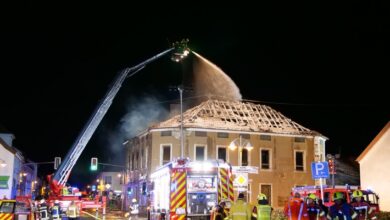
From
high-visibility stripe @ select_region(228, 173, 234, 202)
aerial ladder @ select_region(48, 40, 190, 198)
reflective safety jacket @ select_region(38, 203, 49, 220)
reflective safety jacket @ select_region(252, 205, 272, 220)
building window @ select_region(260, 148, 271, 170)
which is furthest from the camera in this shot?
building window @ select_region(260, 148, 271, 170)

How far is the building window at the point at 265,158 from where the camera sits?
35094 millimetres

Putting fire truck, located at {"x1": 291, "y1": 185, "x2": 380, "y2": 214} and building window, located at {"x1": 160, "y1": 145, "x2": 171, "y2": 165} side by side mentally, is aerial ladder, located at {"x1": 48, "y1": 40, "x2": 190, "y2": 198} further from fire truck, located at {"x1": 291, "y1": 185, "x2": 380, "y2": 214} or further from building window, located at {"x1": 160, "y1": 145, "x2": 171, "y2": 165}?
fire truck, located at {"x1": 291, "y1": 185, "x2": 380, "y2": 214}

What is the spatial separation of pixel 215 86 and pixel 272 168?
25.9ft

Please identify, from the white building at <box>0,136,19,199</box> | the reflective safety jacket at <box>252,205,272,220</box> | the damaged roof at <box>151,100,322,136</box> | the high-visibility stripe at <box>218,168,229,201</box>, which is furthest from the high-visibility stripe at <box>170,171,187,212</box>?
the white building at <box>0,136,19,199</box>

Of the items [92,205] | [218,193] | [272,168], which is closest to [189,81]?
[272,168]

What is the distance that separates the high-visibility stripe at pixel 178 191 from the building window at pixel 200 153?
20.7m

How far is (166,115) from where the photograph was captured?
40750 millimetres

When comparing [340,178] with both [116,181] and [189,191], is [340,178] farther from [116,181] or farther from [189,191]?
[116,181]

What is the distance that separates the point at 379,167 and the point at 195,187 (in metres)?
15.3

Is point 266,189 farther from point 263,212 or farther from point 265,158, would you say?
point 263,212

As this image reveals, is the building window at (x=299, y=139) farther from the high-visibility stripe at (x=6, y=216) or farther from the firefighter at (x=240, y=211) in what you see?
the firefighter at (x=240, y=211)

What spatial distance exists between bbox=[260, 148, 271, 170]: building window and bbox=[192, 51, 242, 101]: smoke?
540 centimetres

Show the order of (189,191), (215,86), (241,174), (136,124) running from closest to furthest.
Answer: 1. (189,191)
2. (241,174)
3. (215,86)
4. (136,124)

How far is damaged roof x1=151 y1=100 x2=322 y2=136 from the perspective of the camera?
3422cm
